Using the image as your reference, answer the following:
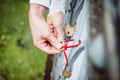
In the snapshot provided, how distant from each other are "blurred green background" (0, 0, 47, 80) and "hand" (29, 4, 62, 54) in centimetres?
Result: 6

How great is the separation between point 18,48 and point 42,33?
26 cm

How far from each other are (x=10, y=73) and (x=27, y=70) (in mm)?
161

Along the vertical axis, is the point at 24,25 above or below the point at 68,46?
above

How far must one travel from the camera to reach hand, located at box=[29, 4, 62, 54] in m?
2.00

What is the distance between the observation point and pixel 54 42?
201cm

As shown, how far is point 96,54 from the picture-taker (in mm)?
449

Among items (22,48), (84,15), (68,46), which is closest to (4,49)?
(22,48)

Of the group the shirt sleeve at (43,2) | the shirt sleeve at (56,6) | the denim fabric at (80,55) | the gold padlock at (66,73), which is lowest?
the gold padlock at (66,73)

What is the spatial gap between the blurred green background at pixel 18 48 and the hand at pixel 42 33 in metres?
0.06

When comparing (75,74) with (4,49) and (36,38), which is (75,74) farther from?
(4,49)

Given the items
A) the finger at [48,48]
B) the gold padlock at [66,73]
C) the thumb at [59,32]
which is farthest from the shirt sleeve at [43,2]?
the gold padlock at [66,73]

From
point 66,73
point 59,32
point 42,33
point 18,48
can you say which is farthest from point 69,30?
point 18,48

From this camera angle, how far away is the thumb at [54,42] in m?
2.00

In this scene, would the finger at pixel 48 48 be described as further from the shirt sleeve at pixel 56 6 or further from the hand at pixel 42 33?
the shirt sleeve at pixel 56 6
